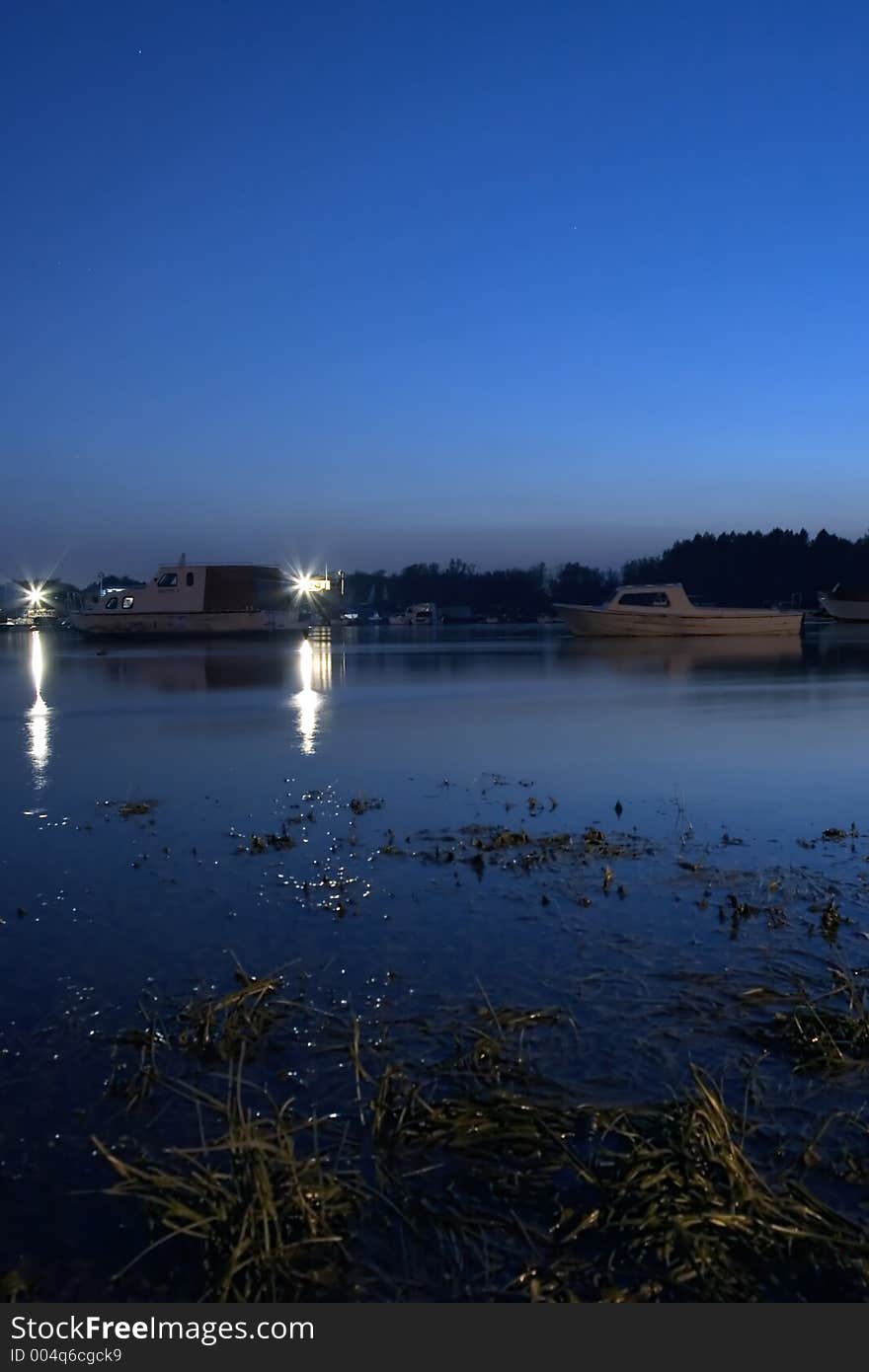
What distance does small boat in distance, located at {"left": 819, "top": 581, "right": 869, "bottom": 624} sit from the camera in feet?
365

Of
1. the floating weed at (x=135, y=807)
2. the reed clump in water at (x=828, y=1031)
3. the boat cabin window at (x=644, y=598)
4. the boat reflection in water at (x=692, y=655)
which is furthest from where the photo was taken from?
the boat cabin window at (x=644, y=598)

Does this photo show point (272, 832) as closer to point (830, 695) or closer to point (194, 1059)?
point (194, 1059)

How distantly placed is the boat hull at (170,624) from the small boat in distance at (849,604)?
63.2 metres

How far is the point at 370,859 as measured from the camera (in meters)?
9.75

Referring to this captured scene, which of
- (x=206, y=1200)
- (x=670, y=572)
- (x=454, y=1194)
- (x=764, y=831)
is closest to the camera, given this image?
(x=206, y=1200)

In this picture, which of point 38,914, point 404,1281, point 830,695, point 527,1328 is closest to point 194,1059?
point 404,1281

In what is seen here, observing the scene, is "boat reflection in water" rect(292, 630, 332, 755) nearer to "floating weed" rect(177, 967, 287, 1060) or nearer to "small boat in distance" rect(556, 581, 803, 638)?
"floating weed" rect(177, 967, 287, 1060)

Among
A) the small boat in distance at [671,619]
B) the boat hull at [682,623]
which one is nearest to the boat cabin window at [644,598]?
the small boat in distance at [671,619]

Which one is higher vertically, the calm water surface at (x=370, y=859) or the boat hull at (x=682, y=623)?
the boat hull at (x=682, y=623)

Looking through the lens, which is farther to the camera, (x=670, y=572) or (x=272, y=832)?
(x=670, y=572)

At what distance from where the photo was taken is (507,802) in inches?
506

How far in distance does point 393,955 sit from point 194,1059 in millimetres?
1866

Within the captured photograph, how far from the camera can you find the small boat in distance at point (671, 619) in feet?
247

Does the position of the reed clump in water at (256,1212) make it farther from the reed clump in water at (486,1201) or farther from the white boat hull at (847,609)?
the white boat hull at (847,609)
